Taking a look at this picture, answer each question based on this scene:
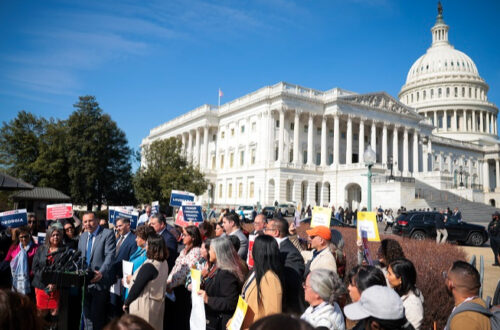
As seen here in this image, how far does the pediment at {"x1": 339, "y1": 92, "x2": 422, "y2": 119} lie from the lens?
185ft

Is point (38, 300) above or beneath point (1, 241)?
beneath

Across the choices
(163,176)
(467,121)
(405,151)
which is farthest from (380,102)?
(467,121)

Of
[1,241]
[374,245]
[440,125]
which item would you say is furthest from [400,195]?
[440,125]

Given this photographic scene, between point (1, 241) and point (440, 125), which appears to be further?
point (440, 125)

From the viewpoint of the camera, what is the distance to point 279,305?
404cm

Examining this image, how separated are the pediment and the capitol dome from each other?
124 feet

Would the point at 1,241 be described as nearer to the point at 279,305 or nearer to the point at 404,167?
the point at 279,305

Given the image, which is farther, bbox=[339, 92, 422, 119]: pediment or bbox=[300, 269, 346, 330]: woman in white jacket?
bbox=[339, 92, 422, 119]: pediment

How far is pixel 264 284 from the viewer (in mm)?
4129

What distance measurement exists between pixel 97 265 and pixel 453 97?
346ft

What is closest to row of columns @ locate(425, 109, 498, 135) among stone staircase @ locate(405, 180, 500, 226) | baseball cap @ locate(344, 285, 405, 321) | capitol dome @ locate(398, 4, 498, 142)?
capitol dome @ locate(398, 4, 498, 142)

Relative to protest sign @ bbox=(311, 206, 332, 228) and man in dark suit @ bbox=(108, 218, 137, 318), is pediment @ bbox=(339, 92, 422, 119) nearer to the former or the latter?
protest sign @ bbox=(311, 206, 332, 228)

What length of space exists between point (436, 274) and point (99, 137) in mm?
41293

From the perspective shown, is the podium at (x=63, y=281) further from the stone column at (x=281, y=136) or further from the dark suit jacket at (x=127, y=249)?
the stone column at (x=281, y=136)
